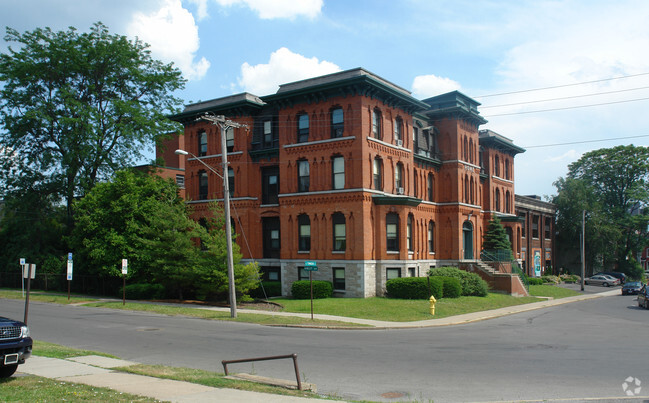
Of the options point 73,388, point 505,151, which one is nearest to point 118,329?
point 73,388

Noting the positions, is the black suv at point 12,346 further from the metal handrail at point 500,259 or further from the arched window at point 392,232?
the metal handrail at point 500,259

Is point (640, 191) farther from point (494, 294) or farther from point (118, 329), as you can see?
point (118, 329)

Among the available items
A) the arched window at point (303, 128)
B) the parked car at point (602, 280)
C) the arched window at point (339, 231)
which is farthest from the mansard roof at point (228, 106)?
the parked car at point (602, 280)

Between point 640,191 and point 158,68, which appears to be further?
point 640,191

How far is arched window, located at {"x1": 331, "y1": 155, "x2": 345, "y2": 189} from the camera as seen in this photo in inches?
1405

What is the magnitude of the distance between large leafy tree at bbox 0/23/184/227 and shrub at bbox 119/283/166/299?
39.7 feet

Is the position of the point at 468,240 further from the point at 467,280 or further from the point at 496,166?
the point at 496,166

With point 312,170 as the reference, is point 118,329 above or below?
below

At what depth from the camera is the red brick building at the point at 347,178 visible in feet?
115

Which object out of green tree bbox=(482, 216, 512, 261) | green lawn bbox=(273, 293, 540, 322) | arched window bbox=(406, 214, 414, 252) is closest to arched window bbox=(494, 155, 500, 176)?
green tree bbox=(482, 216, 512, 261)

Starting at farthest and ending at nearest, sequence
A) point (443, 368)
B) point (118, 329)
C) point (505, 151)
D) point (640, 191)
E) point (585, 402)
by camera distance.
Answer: point (640, 191) → point (505, 151) → point (118, 329) → point (443, 368) → point (585, 402)

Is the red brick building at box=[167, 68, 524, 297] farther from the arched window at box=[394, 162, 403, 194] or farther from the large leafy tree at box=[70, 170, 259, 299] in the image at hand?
the large leafy tree at box=[70, 170, 259, 299]

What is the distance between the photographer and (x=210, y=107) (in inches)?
1647

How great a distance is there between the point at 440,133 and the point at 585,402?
35.8 m
